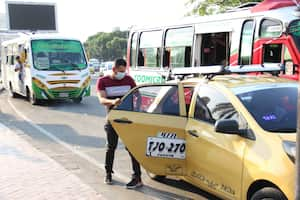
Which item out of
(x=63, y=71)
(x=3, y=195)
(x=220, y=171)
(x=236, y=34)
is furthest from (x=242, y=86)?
(x=63, y=71)

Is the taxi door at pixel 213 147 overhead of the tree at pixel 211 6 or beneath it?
beneath

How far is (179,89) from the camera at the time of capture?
17.4ft

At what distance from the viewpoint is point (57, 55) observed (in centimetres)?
1541

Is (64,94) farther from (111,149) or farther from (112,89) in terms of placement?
(111,149)

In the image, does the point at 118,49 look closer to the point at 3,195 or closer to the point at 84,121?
the point at 84,121

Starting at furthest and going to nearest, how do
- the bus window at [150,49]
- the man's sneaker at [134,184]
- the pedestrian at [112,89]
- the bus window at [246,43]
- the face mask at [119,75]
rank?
the bus window at [150,49]
the bus window at [246,43]
the face mask at [119,75]
the pedestrian at [112,89]
the man's sneaker at [134,184]

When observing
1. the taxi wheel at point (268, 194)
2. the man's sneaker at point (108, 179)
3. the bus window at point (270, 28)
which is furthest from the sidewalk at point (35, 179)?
the bus window at point (270, 28)

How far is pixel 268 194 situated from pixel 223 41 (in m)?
6.60

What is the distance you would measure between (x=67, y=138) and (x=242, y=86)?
17.1 feet

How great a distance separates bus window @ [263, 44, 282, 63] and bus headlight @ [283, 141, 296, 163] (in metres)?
4.74

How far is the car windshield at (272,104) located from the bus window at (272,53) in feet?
11.4

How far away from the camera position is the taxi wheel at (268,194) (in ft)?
12.0

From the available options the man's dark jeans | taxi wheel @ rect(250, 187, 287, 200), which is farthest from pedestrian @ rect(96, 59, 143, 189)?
taxi wheel @ rect(250, 187, 287, 200)

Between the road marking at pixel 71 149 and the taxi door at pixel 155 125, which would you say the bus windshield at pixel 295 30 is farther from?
the road marking at pixel 71 149
